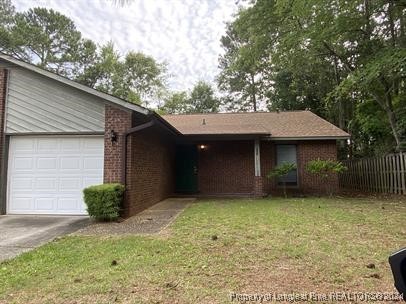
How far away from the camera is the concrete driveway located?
517cm

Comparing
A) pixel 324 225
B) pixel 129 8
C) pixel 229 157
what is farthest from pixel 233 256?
pixel 229 157

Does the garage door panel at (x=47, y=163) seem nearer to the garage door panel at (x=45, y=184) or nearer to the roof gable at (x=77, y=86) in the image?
the garage door panel at (x=45, y=184)

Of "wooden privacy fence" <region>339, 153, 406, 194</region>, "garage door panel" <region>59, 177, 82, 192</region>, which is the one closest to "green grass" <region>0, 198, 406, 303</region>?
"garage door panel" <region>59, 177, 82, 192</region>

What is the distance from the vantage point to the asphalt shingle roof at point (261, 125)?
12469 mm

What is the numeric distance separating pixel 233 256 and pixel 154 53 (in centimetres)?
2988

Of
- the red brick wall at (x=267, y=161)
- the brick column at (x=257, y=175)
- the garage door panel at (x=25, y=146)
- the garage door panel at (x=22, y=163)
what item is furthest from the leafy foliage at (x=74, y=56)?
the garage door panel at (x=22, y=163)

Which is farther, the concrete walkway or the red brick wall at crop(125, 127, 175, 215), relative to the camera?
the red brick wall at crop(125, 127, 175, 215)

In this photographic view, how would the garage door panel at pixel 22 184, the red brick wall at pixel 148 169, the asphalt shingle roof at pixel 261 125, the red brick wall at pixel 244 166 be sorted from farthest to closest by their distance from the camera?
the red brick wall at pixel 244 166
the asphalt shingle roof at pixel 261 125
the garage door panel at pixel 22 184
the red brick wall at pixel 148 169

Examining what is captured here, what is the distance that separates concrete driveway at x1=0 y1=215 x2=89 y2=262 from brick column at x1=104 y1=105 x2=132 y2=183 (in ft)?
4.31

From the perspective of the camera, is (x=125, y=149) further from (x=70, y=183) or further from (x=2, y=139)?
(x=2, y=139)

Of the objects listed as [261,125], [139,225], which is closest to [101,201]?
[139,225]

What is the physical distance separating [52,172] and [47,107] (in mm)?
1795

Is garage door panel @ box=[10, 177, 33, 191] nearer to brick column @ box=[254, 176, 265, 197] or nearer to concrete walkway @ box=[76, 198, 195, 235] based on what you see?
concrete walkway @ box=[76, 198, 195, 235]

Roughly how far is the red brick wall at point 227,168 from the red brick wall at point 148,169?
5.02ft
